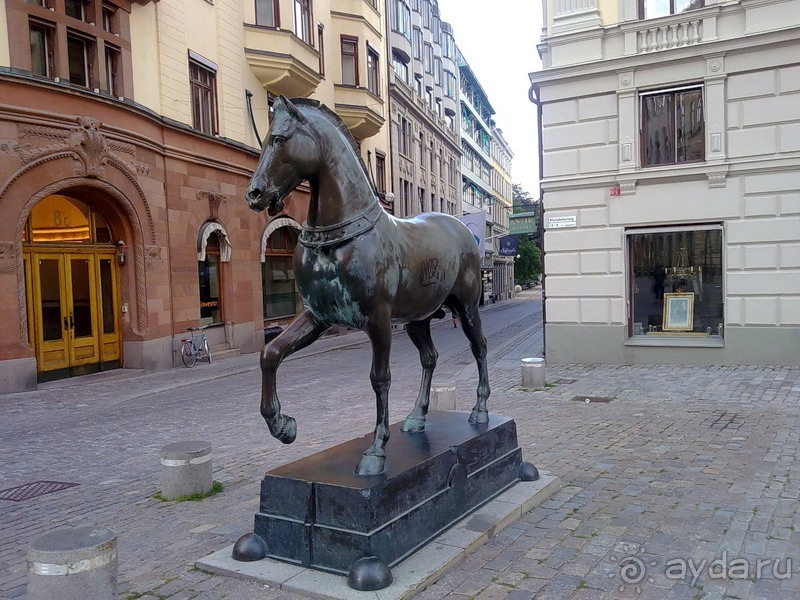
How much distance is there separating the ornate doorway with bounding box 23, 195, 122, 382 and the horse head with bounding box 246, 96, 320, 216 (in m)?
12.0

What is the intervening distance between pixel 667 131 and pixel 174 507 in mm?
12032

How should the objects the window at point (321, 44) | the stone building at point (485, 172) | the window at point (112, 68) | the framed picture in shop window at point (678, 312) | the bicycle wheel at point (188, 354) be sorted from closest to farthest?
the framed picture in shop window at point (678, 312)
the window at point (112, 68)
the bicycle wheel at point (188, 354)
the window at point (321, 44)
the stone building at point (485, 172)

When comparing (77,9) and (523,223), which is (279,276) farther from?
(77,9)

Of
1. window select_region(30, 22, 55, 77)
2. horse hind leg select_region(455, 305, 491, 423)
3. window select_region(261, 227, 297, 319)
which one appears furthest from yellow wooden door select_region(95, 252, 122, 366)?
horse hind leg select_region(455, 305, 491, 423)

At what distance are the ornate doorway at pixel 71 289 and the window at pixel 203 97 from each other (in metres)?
4.28

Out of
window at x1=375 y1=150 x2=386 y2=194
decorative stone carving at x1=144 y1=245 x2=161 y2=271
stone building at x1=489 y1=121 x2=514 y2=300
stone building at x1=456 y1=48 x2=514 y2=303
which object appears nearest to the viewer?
decorative stone carving at x1=144 y1=245 x2=161 y2=271

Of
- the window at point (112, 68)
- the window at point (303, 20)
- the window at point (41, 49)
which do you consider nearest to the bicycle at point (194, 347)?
the window at point (112, 68)

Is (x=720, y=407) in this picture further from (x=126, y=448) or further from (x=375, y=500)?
(x=126, y=448)

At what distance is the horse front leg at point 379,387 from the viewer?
421cm

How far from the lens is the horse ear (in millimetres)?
3924

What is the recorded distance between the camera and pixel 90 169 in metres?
14.1

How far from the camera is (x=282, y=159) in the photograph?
12.9 feet

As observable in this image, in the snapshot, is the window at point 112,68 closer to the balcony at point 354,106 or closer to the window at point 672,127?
the balcony at point 354,106

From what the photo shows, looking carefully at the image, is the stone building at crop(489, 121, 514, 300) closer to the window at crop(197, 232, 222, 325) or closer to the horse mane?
the window at crop(197, 232, 222, 325)
